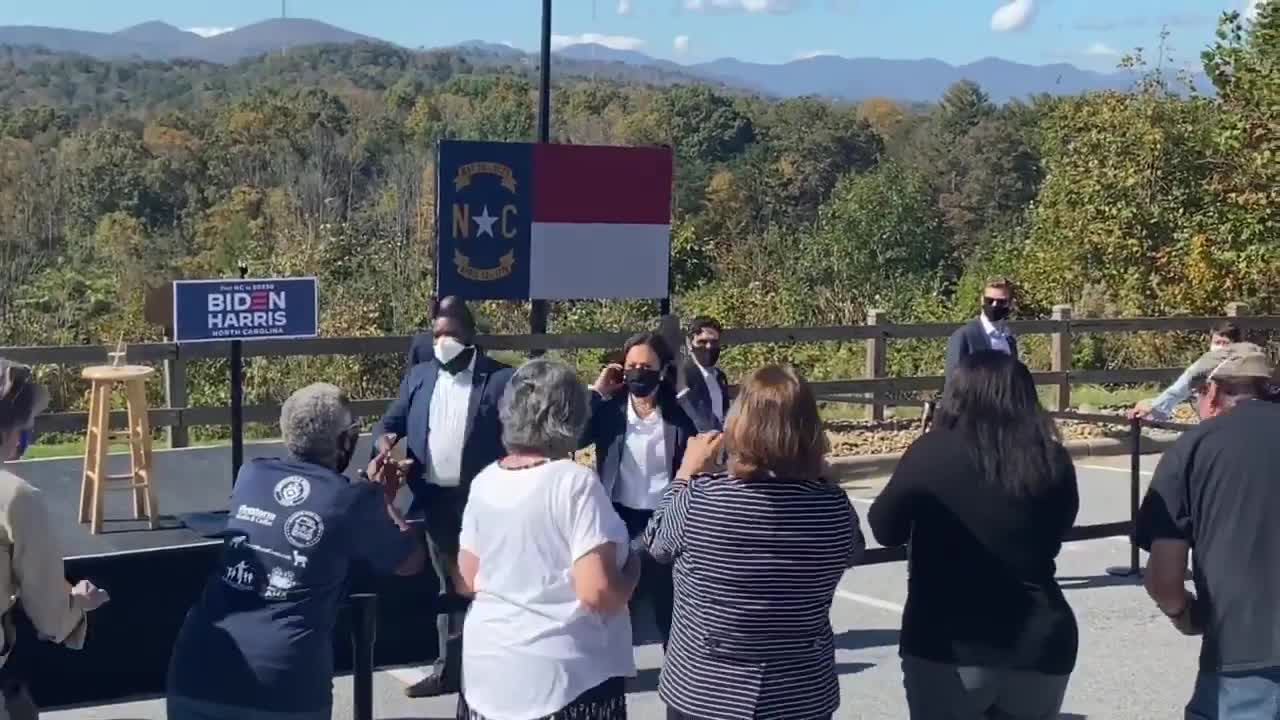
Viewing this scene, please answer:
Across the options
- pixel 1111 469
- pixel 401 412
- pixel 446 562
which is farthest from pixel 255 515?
pixel 1111 469

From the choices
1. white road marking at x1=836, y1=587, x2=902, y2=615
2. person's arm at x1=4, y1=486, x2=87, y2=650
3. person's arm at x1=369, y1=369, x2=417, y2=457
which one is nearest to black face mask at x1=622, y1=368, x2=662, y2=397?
person's arm at x1=369, y1=369, x2=417, y2=457

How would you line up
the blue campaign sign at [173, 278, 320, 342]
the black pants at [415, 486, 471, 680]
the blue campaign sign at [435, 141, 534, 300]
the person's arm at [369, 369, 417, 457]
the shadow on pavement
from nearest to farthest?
the black pants at [415, 486, 471, 680], the person's arm at [369, 369, 417, 457], the shadow on pavement, the blue campaign sign at [173, 278, 320, 342], the blue campaign sign at [435, 141, 534, 300]

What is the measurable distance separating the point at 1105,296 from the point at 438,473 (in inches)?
736

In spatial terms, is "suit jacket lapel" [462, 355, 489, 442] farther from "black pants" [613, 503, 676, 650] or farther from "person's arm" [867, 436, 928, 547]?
"person's arm" [867, 436, 928, 547]

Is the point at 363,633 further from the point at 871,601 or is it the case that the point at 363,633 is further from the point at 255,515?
the point at 871,601

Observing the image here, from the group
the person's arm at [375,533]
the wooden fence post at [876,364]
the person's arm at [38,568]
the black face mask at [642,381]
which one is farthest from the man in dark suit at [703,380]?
the wooden fence post at [876,364]

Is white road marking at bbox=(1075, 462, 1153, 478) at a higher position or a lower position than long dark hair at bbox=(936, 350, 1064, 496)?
lower

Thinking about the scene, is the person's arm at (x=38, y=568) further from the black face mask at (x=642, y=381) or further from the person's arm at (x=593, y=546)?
the black face mask at (x=642, y=381)

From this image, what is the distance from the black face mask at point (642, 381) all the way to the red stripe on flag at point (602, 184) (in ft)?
14.9

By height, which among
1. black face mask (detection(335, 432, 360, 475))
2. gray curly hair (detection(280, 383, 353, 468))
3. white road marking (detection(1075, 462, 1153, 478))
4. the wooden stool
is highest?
gray curly hair (detection(280, 383, 353, 468))

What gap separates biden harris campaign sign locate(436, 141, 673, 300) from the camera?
33.7 ft

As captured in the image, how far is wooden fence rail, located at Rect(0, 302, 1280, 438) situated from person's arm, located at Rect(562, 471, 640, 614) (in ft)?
28.0

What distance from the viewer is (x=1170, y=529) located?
12.6ft

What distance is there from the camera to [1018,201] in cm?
6412
